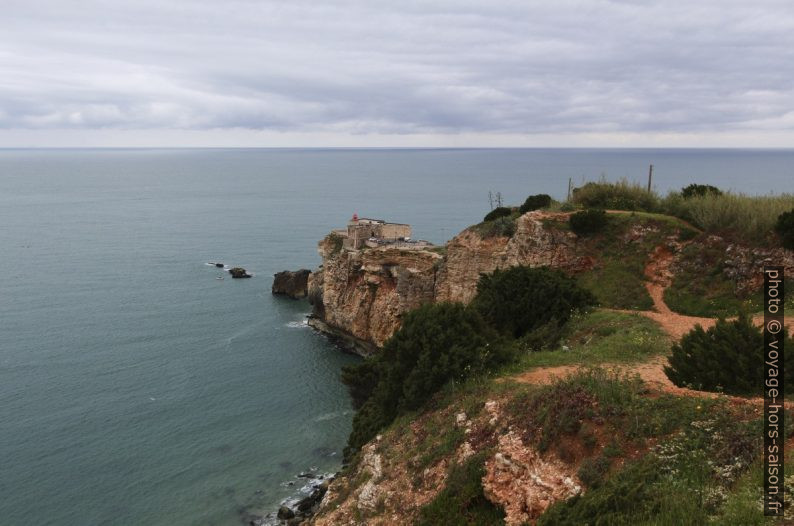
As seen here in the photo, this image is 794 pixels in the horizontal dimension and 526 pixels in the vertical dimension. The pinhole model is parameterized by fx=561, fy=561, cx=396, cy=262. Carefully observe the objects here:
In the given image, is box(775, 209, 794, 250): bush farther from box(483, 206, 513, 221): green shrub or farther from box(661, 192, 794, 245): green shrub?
box(483, 206, 513, 221): green shrub

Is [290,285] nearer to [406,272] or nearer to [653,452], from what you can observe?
[406,272]

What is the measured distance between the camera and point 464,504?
1456 centimetres

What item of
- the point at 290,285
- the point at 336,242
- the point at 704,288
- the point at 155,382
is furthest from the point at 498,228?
the point at 290,285

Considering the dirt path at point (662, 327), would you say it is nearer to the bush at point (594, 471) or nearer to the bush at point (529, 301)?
the bush at point (529, 301)

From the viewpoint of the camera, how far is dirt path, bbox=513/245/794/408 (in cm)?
1496

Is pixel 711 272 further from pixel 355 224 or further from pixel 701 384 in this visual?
pixel 355 224

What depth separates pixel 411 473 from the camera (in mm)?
16938

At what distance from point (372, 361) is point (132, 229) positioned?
9488 cm

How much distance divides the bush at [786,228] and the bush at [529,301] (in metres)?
9.03

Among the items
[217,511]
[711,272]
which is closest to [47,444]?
[217,511]

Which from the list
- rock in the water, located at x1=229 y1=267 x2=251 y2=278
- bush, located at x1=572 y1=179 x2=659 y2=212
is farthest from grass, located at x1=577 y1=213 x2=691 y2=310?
rock in the water, located at x1=229 y1=267 x2=251 y2=278

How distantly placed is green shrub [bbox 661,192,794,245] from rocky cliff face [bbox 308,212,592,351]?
6.72 metres

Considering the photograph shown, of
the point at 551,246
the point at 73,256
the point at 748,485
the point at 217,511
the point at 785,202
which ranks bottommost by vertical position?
the point at 217,511

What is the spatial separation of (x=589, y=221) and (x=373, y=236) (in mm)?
28635
